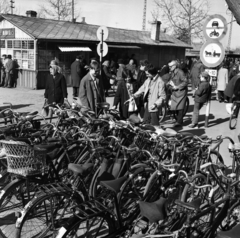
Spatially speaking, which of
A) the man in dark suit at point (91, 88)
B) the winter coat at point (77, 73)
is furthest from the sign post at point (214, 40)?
the winter coat at point (77, 73)

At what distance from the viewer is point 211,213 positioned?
300 cm

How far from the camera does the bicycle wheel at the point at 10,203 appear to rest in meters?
3.47

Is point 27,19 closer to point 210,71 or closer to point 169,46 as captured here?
point 169,46

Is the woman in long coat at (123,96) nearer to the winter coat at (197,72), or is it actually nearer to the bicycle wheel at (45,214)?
the bicycle wheel at (45,214)

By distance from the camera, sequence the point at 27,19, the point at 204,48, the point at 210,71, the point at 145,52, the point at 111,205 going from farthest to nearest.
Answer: the point at 145,52, the point at 27,19, the point at 210,71, the point at 204,48, the point at 111,205

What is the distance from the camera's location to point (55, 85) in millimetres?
7684

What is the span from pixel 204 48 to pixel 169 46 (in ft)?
54.8

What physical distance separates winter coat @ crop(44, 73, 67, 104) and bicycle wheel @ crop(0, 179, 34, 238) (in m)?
3.94

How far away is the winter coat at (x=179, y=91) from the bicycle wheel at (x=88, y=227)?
5.98 m

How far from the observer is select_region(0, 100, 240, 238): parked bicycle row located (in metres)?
2.96

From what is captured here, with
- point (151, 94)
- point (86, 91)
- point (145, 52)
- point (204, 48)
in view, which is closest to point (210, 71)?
point (204, 48)

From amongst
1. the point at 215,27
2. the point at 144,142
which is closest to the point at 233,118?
the point at 215,27

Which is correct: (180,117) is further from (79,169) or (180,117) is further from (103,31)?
(79,169)

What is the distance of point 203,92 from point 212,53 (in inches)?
60.2
